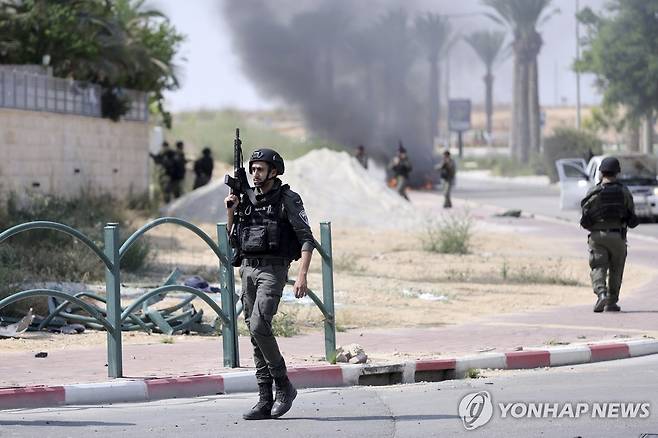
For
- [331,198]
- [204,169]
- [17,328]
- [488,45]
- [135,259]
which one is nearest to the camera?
[17,328]

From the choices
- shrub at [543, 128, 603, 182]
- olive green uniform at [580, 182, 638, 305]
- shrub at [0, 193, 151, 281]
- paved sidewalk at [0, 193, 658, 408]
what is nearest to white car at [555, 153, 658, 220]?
shrub at [0, 193, 151, 281]

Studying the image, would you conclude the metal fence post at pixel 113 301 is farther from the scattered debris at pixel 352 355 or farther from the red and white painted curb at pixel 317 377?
the scattered debris at pixel 352 355

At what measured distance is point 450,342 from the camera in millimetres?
12305

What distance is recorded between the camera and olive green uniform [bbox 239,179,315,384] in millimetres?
8781

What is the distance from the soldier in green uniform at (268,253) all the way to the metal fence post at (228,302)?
1.57m

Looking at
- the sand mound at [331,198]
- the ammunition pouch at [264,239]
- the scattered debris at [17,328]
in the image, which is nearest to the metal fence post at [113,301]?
the ammunition pouch at [264,239]

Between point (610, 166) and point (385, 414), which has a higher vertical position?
point (610, 166)

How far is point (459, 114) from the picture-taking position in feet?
285

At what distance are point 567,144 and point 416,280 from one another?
5221 cm

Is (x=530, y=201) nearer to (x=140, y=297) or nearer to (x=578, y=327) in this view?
(x=578, y=327)

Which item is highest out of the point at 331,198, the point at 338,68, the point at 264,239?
Answer: the point at 338,68

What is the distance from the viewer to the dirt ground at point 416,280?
14023 millimetres

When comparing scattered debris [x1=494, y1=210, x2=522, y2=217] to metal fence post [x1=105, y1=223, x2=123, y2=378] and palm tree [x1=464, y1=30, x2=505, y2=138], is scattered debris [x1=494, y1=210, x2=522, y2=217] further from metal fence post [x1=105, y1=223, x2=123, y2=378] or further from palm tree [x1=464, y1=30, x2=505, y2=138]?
palm tree [x1=464, y1=30, x2=505, y2=138]

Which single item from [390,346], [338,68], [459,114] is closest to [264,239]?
[390,346]
